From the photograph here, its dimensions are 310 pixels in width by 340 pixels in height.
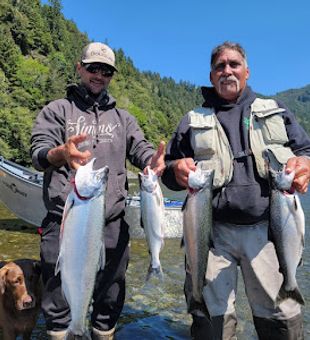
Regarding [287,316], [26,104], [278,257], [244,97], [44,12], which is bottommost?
[287,316]

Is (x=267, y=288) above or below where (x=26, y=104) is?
below

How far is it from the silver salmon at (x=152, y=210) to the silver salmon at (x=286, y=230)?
988mm

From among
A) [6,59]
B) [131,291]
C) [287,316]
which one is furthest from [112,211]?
[6,59]

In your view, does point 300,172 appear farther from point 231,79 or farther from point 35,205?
point 35,205

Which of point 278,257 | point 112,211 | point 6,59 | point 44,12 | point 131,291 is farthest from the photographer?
point 44,12

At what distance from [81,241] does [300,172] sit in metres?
1.86

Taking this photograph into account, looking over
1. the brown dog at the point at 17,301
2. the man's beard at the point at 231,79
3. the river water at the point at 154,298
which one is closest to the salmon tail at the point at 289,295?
the man's beard at the point at 231,79

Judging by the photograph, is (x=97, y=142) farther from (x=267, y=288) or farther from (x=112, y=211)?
(x=267, y=288)

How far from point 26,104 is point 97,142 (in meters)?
46.4

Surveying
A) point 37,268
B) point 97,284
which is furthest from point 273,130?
point 37,268

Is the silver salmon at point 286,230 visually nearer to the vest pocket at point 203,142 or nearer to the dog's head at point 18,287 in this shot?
the vest pocket at point 203,142

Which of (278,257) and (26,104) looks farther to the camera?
(26,104)

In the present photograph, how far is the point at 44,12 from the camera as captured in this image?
94.2 metres

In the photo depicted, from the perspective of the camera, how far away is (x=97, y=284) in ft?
13.0
